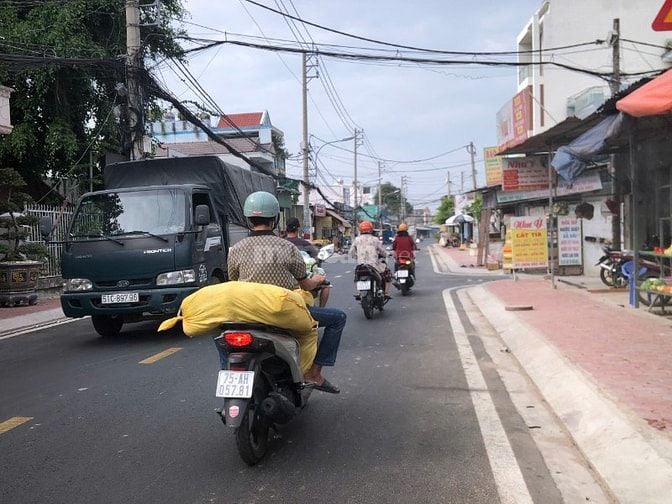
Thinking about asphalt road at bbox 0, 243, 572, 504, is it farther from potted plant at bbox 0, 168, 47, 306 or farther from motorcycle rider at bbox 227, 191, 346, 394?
potted plant at bbox 0, 168, 47, 306

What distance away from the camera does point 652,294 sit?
9.62m

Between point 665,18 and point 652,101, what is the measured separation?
7.40 ft

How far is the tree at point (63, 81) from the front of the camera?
16.4 meters

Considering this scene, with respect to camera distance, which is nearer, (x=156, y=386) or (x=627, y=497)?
(x=627, y=497)

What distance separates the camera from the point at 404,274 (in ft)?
44.5

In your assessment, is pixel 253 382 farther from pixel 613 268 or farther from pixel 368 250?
pixel 613 268

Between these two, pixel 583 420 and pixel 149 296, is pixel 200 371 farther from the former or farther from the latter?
pixel 583 420

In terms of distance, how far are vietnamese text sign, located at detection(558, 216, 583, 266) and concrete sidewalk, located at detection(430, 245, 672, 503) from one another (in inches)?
237

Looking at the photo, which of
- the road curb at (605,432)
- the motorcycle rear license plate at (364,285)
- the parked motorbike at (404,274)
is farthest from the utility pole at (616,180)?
the road curb at (605,432)

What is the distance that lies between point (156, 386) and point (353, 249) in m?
5.08

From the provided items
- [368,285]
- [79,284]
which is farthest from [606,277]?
[79,284]

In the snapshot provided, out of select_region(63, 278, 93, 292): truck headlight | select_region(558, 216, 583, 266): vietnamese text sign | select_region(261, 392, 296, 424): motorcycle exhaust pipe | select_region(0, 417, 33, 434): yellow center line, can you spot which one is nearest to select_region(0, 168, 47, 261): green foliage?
select_region(63, 278, 93, 292): truck headlight

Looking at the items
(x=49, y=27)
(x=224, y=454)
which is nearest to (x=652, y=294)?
(x=224, y=454)

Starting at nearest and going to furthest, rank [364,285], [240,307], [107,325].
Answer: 1. [240,307]
2. [107,325]
3. [364,285]
